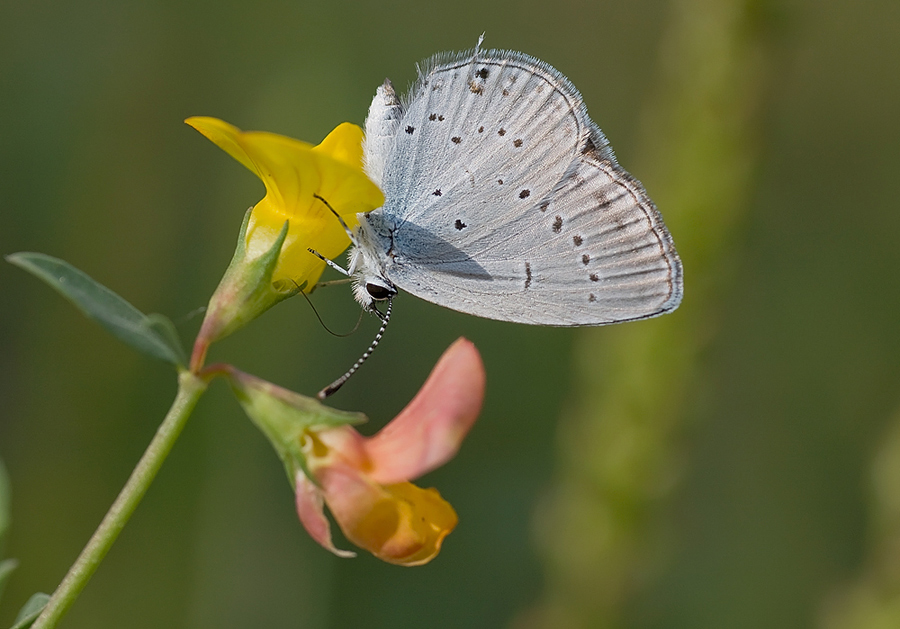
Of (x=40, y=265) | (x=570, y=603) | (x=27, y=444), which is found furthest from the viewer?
(x=27, y=444)

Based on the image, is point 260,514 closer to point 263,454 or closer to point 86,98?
point 263,454

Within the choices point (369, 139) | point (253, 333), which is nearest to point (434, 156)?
point (369, 139)

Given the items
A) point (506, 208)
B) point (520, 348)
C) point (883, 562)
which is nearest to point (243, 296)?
point (506, 208)

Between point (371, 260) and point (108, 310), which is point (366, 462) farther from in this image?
point (371, 260)

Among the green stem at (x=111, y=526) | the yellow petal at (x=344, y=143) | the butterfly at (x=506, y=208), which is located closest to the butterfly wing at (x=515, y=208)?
the butterfly at (x=506, y=208)

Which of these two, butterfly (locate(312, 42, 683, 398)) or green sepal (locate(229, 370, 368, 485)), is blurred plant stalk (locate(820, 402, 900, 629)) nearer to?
butterfly (locate(312, 42, 683, 398))

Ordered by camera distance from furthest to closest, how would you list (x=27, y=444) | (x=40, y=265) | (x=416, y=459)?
(x=27, y=444), (x=416, y=459), (x=40, y=265)
